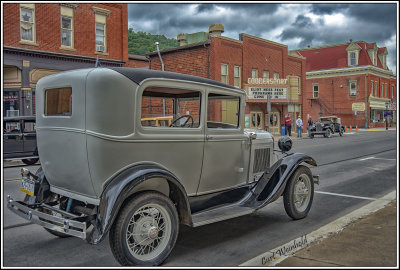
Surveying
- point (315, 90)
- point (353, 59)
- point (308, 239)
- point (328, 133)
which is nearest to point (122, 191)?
A: point (308, 239)

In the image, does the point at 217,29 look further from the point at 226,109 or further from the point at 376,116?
the point at 376,116

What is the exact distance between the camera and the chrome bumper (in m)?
3.71

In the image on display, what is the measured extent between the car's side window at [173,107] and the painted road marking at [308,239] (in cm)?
180

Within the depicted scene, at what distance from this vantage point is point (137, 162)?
4.04 metres

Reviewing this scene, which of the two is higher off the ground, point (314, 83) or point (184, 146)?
point (314, 83)

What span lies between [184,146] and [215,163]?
0.62 meters

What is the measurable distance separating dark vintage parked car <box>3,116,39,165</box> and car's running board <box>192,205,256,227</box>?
10.4 m

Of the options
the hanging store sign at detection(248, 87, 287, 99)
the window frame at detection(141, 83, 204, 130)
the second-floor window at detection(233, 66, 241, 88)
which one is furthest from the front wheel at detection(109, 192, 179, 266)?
the second-floor window at detection(233, 66, 241, 88)

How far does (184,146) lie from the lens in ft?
14.8

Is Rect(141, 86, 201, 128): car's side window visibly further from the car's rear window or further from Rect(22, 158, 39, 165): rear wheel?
→ Rect(22, 158, 39, 165): rear wheel

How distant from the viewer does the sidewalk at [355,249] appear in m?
3.73

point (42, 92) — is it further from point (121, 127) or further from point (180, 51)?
point (180, 51)

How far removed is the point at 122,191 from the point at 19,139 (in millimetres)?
11322

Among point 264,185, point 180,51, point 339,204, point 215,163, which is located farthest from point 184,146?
point 180,51
